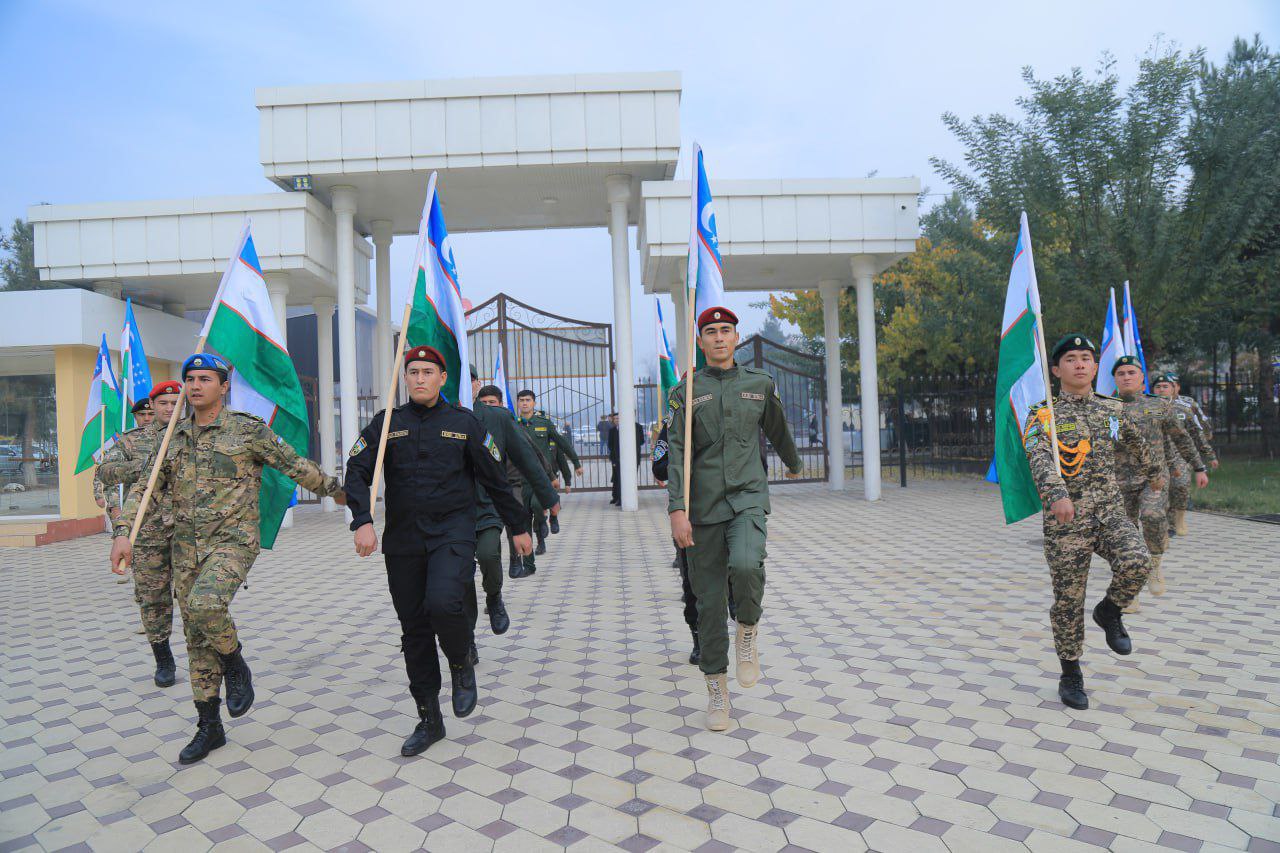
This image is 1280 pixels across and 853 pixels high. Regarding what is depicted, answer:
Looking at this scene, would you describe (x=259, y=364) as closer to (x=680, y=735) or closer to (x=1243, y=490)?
(x=680, y=735)

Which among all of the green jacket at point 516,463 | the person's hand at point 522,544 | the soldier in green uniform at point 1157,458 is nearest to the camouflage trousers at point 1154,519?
the soldier in green uniform at point 1157,458

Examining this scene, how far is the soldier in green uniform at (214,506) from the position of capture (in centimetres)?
417

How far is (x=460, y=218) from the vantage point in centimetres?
1775

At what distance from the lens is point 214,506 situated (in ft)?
14.2

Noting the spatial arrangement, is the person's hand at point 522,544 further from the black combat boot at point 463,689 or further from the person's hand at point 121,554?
the person's hand at point 121,554

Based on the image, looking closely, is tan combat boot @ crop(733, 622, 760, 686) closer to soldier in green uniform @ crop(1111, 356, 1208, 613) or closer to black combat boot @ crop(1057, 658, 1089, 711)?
black combat boot @ crop(1057, 658, 1089, 711)

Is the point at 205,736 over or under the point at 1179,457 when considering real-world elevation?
under

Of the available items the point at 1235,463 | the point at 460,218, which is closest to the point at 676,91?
the point at 460,218

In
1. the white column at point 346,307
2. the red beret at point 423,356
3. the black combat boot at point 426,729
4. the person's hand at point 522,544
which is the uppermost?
the white column at point 346,307

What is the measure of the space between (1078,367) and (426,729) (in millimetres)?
4084

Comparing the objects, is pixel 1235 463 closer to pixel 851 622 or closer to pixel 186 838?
pixel 851 622

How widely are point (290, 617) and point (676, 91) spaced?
1082cm

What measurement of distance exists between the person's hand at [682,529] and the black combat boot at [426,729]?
1.48m

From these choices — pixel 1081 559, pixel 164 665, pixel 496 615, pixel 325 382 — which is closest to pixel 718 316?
pixel 1081 559
